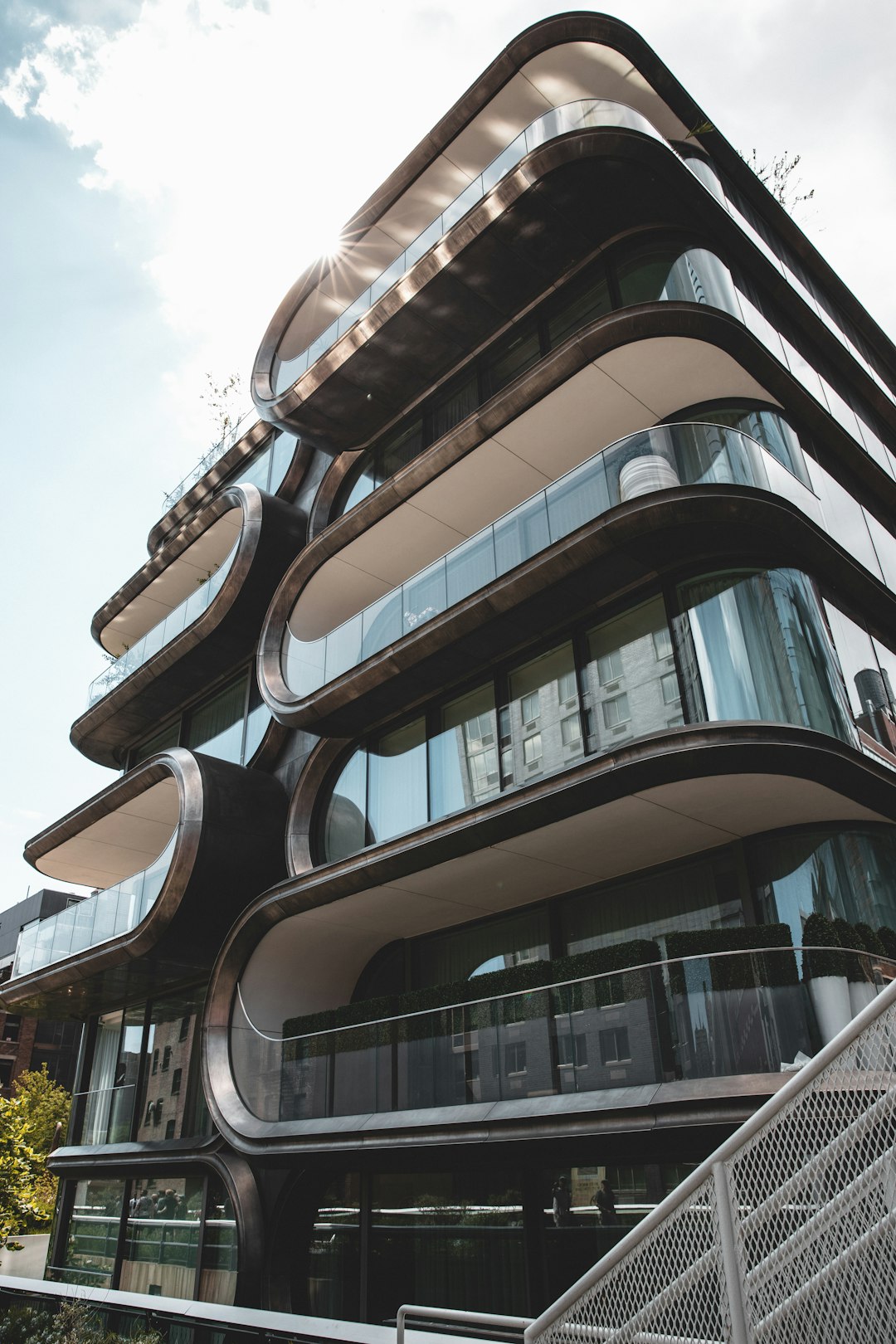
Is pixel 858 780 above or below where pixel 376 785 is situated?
below

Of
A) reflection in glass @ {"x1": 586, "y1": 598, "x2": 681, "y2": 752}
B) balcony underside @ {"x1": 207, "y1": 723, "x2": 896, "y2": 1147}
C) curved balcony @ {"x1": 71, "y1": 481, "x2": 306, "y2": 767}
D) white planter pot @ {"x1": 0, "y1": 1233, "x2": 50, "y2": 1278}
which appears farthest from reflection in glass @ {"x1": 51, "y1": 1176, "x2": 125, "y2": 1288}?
reflection in glass @ {"x1": 586, "y1": 598, "x2": 681, "y2": 752}

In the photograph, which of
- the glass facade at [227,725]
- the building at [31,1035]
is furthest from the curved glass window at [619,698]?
the building at [31,1035]

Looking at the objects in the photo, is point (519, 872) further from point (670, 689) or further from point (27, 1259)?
point (27, 1259)

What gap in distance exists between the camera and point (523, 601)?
1359cm

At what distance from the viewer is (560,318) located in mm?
16734

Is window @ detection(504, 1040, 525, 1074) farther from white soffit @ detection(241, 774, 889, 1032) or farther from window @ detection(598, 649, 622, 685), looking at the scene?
window @ detection(598, 649, 622, 685)

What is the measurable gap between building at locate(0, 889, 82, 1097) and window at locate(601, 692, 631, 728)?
46.8 m

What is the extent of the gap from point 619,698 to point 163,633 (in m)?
13.1

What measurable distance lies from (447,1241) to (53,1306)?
5.22 metres

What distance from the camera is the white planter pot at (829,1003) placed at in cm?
896

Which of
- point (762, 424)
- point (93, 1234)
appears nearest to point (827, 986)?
point (762, 424)

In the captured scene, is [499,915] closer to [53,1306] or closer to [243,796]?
[243,796]

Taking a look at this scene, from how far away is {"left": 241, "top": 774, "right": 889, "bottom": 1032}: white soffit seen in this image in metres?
11.4

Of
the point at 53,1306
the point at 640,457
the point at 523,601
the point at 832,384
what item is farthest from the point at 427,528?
the point at 53,1306
